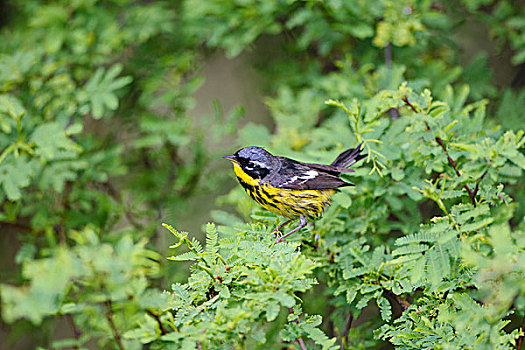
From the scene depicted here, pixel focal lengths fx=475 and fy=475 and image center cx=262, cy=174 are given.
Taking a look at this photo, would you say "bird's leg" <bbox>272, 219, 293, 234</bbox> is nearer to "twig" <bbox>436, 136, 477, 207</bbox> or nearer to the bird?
the bird

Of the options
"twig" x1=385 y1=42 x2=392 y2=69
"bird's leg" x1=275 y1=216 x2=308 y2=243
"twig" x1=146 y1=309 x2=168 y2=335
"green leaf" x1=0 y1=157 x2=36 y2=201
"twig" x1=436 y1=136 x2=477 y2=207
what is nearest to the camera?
"twig" x1=146 y1=309 x2=168 y2=335

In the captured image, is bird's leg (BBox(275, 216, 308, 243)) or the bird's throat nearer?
bird's leg (BBox(275, 216, 308, 243))

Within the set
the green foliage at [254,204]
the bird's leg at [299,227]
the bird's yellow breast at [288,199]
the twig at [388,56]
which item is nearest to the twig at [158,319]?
the green foliage at [254,204]

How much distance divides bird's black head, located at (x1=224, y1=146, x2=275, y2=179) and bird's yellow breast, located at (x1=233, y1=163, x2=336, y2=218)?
31 millimetres

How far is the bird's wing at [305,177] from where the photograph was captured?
4.75ft

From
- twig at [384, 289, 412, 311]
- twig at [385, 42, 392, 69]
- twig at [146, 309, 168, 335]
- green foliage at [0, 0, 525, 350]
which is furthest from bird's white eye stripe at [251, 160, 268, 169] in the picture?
twig at [385, 42, 392, 69]

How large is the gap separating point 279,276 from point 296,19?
1.39m

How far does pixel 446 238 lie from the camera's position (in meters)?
1.08

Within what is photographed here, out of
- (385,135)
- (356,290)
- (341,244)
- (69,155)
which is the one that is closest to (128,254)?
(356,290)

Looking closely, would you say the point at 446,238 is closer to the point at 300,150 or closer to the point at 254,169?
the point at 254,169

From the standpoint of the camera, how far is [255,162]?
1506 millimetres

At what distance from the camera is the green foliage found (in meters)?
1.00

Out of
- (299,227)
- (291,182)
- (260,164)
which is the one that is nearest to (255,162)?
(260,164)

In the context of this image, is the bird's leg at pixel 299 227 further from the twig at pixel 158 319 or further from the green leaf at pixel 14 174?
the green leaf at pixel 14 174
